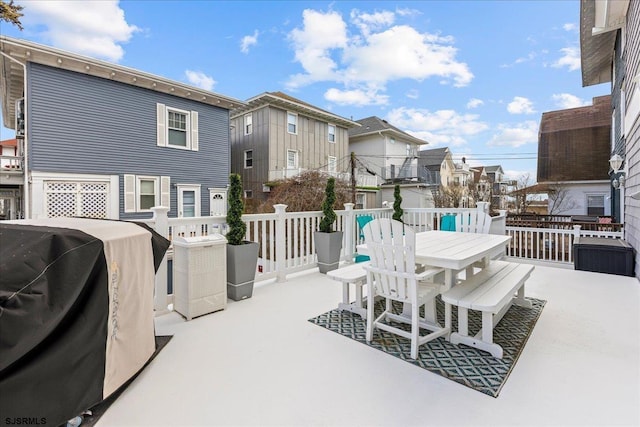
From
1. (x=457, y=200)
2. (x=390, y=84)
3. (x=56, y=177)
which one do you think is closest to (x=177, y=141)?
(x=56, y=177)

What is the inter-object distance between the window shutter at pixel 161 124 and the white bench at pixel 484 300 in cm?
985

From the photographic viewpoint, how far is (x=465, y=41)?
9312 mm

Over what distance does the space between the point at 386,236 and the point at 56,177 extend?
30.4 feet

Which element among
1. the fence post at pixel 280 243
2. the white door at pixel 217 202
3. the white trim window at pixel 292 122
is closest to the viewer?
the fence post at pixel 280 243

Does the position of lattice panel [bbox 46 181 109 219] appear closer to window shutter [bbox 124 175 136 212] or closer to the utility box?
window shutter [bbox 124 175 136 212]

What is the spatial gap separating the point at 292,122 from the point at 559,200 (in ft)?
40.8

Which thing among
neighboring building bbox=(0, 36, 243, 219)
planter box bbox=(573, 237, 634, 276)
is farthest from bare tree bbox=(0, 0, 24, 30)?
planter box bbox=(573, 237, 634, 276)

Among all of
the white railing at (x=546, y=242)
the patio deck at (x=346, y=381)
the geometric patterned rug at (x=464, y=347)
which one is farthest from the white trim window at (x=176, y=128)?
the white railing at (x=546, y=242)

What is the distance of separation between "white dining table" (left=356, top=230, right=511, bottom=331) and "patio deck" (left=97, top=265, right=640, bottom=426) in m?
0.80

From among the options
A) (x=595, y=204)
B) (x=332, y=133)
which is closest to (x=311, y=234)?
(x=332, y=133)

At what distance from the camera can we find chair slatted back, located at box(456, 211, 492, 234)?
4164mm

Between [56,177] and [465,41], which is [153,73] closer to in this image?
[56,177]

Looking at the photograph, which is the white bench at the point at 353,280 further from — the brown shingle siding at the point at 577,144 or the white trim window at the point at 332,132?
the brown shingle siding at the point at 577,144

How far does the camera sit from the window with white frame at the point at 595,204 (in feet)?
40.1
